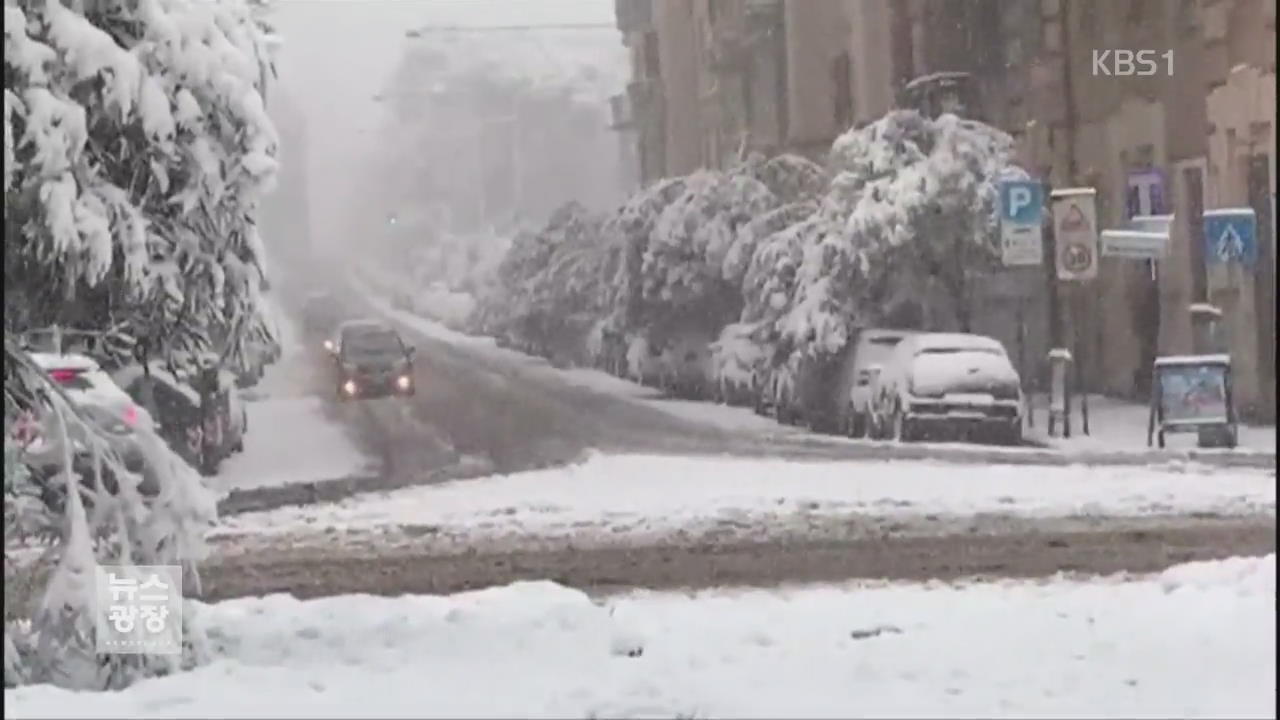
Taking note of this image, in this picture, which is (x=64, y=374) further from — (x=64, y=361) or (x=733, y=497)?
(x=733, y=497)

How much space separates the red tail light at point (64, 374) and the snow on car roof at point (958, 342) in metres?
10.2

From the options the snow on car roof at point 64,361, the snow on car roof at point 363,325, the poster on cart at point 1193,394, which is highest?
the snow on car roof at point 363,325

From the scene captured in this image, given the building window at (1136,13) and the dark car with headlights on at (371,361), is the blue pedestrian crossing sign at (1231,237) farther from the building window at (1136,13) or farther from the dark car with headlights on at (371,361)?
the dark car with headlights on at (371,361)

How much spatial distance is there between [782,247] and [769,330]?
867 millimetres

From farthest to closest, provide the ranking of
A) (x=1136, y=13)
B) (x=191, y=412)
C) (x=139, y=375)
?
(x=1136, y=13)
(x=191, y=412)
(x=139, y=375)

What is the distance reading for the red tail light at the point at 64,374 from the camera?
707 centimetres

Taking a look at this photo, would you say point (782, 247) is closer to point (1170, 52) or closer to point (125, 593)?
point (1170, 52)

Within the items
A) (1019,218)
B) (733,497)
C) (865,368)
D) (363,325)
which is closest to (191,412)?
(363,325)

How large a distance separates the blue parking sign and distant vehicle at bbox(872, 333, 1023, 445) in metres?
1.31

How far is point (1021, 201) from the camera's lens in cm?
1686

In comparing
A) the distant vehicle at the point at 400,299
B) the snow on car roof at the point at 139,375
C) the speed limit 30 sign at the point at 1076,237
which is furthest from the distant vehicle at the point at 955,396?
the snow on car roof at the point at 139,375

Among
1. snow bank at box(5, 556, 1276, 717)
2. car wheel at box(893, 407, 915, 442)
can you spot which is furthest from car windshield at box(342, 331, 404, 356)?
car wheel at box(893, 407, 915, 442)

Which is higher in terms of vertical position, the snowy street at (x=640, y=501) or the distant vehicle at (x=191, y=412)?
the distant vehicle at (x=191, y=412)

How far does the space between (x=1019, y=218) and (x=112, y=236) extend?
11582 mm
